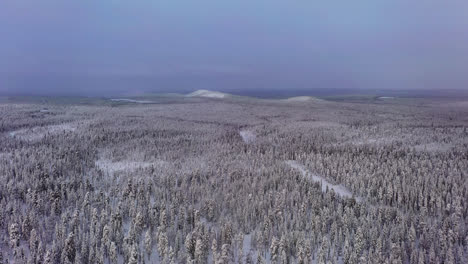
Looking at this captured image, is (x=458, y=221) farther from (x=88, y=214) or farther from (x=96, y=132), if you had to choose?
(x=96, y=132)

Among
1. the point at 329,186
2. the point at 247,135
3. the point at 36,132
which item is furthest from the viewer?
the point at 247,135

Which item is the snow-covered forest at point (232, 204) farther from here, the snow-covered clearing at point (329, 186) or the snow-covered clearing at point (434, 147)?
the snow-covered clearing at point (329, 186)

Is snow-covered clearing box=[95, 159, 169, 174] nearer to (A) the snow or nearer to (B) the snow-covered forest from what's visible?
(B) the snow-covered forest

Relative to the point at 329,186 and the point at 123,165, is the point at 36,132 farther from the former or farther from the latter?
the point at 329,186

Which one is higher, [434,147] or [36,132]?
[36,132]

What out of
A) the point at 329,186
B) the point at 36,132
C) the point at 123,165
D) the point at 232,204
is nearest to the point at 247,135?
the point at 123,165

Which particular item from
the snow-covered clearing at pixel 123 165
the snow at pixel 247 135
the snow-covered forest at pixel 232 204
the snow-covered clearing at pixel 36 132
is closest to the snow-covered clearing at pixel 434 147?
the snow-covered forest at pixel 232 204

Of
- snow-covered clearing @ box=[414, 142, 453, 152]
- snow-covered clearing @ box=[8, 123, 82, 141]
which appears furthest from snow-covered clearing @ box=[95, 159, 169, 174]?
snow-covered clearing @ box=[414, 142, 453, 152]

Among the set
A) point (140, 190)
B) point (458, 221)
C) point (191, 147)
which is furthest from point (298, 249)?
point (191, 147)
